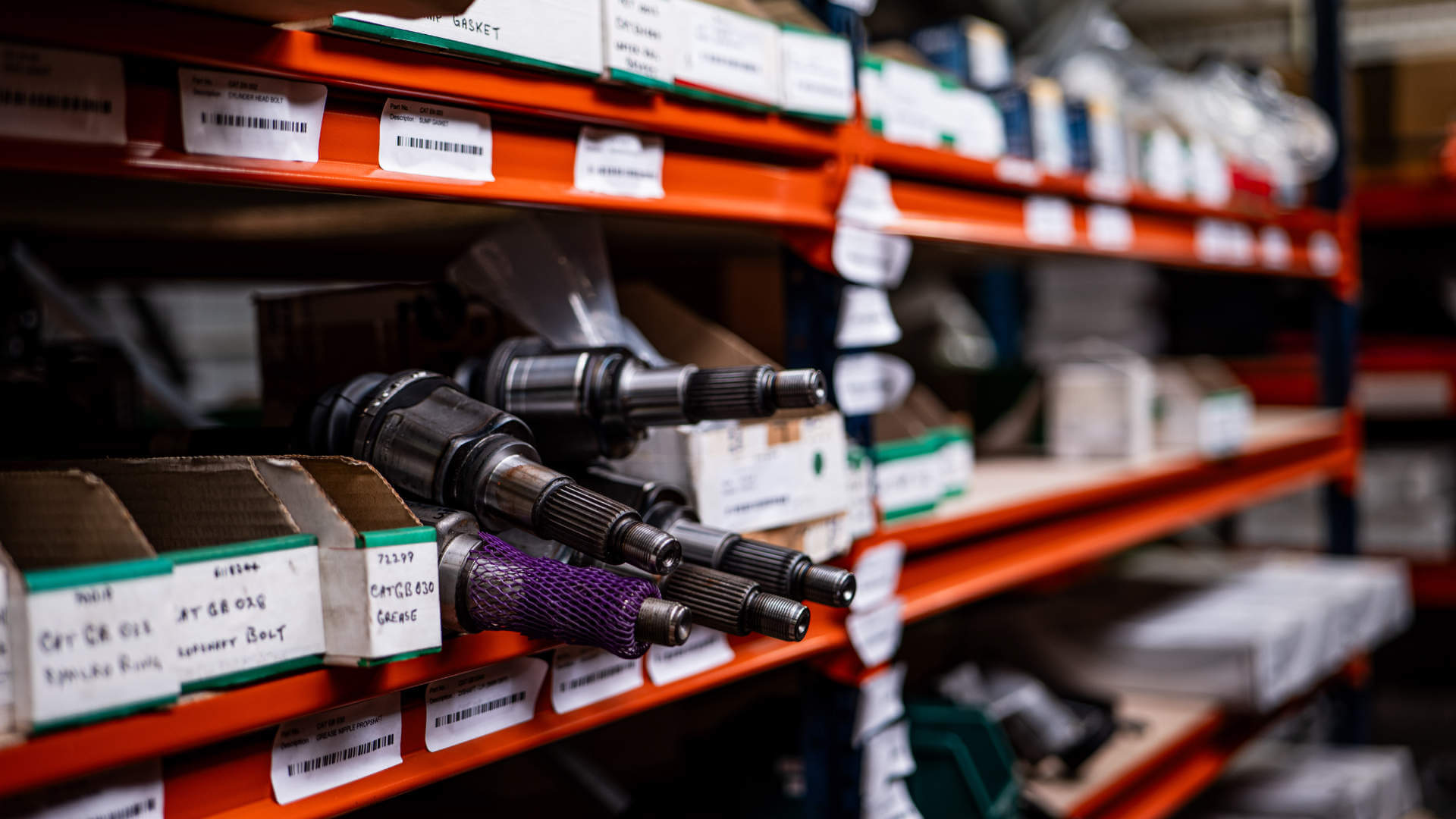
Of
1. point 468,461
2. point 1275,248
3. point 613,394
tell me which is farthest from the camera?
point 1275,248

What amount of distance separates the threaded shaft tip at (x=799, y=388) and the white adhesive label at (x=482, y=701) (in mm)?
313

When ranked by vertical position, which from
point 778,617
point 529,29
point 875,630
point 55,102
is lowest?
point 875,630

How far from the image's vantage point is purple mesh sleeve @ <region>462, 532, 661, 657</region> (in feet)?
2.54

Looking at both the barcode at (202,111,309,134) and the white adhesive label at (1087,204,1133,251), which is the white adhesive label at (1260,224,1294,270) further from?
the barcode at (202,111,309,134)

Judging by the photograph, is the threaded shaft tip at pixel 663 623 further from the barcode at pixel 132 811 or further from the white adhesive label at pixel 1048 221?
the white adhesive label at pixel 1048 221

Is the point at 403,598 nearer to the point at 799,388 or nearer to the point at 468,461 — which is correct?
the point at 468,461

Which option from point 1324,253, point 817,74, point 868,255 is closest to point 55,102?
point 817,74

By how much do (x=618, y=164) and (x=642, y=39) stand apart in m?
→ 0.11

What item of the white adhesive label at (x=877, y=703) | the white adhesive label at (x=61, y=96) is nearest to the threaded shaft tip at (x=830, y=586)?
the white adhesive label at (x=877, y=703)

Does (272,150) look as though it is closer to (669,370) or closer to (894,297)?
(669,370)

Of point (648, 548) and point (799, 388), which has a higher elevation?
point (799, 388)

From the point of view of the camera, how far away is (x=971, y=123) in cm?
157

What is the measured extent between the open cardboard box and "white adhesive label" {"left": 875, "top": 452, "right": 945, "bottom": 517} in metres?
0.14

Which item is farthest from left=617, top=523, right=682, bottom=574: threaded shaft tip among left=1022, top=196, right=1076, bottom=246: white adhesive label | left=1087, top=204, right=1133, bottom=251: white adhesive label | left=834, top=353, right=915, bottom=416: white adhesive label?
left=1087, top=204, right=1133, bottom=251: white adhesive label
